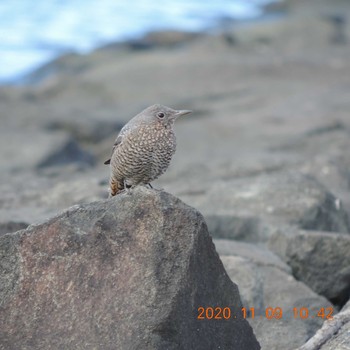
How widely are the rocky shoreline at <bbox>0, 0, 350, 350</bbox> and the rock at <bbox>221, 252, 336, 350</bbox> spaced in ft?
0.04

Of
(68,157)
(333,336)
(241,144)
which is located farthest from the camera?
(241,144)

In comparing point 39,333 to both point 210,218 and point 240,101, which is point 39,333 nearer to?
point 210,218

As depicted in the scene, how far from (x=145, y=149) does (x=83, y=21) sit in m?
24.3

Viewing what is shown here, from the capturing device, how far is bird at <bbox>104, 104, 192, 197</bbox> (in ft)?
22.5

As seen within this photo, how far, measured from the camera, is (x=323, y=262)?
808 centimetres

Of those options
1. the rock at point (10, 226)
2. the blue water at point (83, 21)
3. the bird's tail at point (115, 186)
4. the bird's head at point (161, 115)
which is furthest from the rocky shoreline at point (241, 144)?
the blue water at point (83, 21)

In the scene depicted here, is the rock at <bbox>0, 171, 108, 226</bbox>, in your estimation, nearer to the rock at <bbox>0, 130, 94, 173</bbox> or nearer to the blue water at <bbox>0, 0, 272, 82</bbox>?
the rock at <bbox>0, 130, 94, 173</bbox>

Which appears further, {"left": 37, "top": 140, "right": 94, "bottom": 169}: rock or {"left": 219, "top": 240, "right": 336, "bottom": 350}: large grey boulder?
{"left": 37, "top": 140, "right": 94, "bottom": 169}: rock

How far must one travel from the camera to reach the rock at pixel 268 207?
365 inches

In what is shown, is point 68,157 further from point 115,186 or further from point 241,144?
point 115,186

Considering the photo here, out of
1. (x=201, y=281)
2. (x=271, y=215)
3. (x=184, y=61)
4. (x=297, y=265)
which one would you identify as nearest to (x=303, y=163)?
(x=271, y=215)

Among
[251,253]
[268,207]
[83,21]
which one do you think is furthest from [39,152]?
[83,21]

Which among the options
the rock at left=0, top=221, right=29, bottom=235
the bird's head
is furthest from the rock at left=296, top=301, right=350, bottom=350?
the rock at left=0, top=221, right=29, bottom=235

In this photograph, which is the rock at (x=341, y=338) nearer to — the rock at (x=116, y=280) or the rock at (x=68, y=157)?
the rock at (x=116, y=280)
